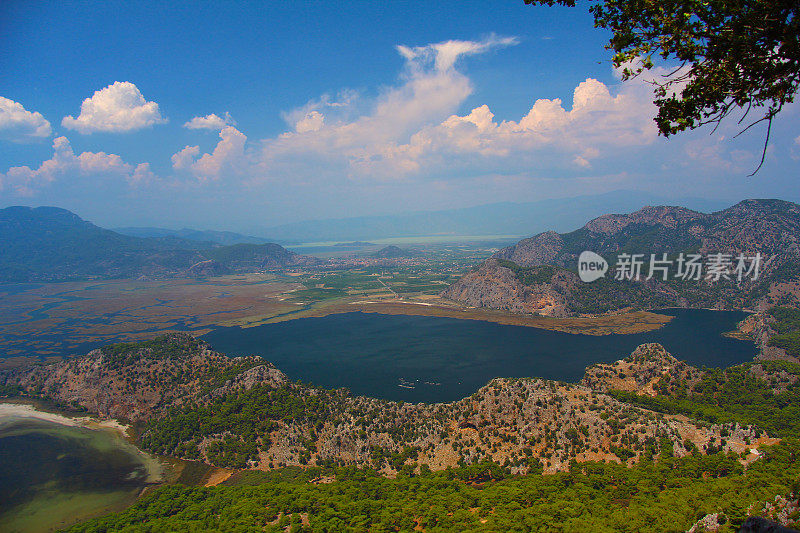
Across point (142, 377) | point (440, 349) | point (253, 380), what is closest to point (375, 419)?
point (253, 380)

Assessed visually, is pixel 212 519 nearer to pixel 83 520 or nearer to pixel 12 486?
pixel 83 520

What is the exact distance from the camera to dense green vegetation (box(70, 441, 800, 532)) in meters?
34.2

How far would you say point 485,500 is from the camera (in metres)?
41.1

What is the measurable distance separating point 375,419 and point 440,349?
5619 centimetres

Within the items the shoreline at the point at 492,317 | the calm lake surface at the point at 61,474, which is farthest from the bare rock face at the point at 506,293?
the calm lake surface at the point at 61,474

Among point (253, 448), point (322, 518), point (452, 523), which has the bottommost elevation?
point (253, 448)

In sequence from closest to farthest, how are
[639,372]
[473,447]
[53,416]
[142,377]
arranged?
[473,447] < [639,372] < [53,416] < [142,377]

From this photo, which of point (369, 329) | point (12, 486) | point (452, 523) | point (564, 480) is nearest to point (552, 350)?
point (369, 329)

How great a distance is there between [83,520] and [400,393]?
53.9 meters

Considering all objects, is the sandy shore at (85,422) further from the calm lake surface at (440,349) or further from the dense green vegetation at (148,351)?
the calm lake surface at (440,349)

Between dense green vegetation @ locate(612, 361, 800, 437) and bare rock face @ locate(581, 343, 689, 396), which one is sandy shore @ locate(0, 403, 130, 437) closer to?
bare rock face @ locate(581, 343, 689, 396)

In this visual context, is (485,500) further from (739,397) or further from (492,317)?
(492,317)

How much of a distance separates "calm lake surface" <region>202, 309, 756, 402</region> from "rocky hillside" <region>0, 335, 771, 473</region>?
17.5 m

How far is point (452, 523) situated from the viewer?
121 ft
